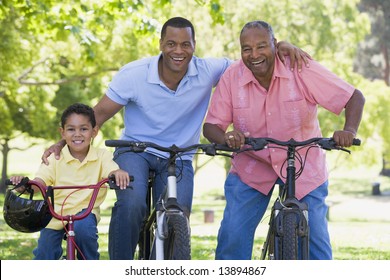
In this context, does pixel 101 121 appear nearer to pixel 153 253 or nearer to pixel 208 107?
pixel 208 107

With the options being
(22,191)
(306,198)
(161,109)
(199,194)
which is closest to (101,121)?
(161,109)

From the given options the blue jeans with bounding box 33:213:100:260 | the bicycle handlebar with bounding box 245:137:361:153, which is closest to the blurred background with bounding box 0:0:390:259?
the blue jeans with bounding box 33:213:100:260

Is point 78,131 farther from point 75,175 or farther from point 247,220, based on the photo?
point 247,220

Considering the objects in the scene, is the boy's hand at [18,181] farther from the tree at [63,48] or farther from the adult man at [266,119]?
the tree at [63,48]

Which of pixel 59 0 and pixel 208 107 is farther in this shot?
pixel 59 0

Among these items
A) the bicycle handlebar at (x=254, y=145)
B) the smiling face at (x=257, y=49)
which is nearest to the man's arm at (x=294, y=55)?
the smiling face at (x=257, y=49)

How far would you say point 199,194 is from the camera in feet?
178

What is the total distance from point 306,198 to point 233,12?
77.1ft

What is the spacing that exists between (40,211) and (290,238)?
1459mm

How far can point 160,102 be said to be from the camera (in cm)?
661

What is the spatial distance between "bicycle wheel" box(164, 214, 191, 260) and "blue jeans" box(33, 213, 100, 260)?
731 millimetres

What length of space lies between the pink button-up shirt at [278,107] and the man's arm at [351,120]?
0.05 m
